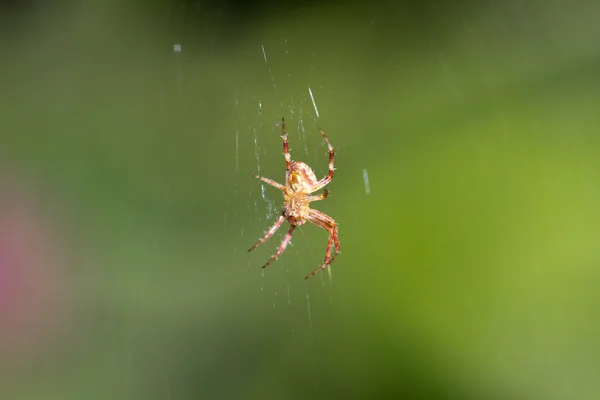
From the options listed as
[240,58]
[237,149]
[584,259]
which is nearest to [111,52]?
[240,58]

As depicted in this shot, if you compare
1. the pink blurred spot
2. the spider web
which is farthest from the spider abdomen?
the pink blurred spot

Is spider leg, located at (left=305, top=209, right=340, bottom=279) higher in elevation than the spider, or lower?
lower

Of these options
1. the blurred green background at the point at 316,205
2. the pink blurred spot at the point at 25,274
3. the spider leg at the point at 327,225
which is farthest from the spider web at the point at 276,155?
the pink blurred spot at the point at 25,274

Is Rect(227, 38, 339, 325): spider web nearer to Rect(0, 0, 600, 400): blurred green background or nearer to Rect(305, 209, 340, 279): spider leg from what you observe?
Rect(0, 0, 600, 400): blurred green background

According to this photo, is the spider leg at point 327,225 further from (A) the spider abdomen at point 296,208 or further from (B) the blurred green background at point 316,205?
(B) the blurred green background at point 316,205

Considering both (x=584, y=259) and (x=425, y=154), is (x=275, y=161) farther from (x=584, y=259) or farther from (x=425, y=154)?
(x=584, y=259)

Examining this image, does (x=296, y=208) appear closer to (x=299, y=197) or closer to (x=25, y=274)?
(x=299, y=197)

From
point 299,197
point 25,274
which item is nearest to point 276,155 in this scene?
point 299,197
